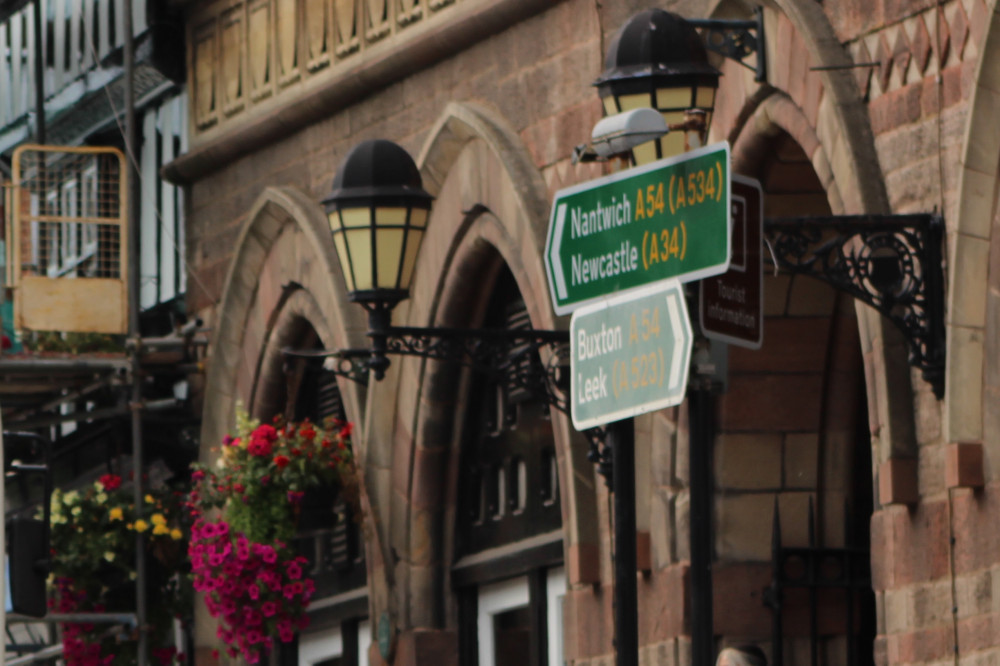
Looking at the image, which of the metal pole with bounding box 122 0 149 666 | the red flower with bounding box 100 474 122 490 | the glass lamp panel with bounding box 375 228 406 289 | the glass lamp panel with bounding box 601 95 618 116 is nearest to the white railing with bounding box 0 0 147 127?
the metal pole with bounding box 122 0 149 666

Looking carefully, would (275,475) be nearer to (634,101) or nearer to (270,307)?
(270,307)

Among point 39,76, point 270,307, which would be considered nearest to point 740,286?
point 270,307

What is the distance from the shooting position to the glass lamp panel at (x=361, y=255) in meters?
10.2

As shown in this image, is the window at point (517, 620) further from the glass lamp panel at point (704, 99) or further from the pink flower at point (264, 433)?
the glass lamp panel at point (704, 99)

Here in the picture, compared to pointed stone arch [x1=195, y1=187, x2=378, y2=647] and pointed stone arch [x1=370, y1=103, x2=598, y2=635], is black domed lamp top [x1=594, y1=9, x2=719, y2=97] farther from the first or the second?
pointed stone arch [x1=195, y1=187, x2=378, y2=647]

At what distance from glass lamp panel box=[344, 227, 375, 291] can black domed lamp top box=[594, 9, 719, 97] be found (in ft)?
7.66

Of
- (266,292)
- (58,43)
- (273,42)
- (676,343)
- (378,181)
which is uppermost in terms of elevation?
(58,43)

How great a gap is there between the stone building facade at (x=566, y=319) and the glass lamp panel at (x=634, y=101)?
1.93 m

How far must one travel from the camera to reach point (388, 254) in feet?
33.6

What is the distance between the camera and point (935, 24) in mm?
9883

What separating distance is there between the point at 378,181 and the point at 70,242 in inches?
363

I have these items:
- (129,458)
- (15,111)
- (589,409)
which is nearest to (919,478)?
(589,409)

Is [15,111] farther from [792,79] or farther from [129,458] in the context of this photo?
[792,79]

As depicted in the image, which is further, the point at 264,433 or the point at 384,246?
the point at 264,433
